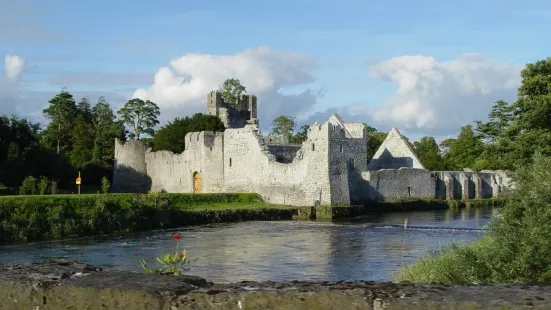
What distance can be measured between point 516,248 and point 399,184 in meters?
39.2

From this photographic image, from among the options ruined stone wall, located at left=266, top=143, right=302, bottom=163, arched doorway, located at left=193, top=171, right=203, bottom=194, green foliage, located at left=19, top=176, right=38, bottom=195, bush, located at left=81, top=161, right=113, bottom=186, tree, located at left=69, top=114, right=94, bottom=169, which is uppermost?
tree, located at left=69, top=114, right=94, bottom=169

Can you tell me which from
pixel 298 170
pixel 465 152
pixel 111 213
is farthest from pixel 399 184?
pixel 465 152

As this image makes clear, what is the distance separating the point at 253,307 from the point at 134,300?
2.50ft

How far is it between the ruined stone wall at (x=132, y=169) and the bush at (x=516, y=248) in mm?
45927

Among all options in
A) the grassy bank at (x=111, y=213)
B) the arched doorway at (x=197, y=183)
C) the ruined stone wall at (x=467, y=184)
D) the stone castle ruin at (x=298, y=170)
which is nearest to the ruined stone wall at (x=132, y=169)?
the stone castle ruin at (x=298, y=170)

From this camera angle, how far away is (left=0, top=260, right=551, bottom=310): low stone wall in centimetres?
384

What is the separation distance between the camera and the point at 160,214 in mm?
33844

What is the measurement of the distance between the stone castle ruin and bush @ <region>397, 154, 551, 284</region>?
2837cm

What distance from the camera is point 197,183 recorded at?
50.0 m

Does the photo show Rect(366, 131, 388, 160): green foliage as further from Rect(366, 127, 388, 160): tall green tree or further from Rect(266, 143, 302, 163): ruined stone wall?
Rect(266, 143, 302, 163): ruined stone wall

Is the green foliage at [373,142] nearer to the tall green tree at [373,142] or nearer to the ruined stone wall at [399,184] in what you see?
the tall green tree at [373,142]

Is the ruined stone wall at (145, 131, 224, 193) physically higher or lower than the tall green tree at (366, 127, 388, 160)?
lower

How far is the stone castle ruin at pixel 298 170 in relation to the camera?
41219 mm

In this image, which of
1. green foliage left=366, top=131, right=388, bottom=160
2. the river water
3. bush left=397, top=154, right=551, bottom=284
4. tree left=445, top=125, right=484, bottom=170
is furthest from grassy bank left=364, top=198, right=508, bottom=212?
bush left=397, top=154, right=551, bottom=284
